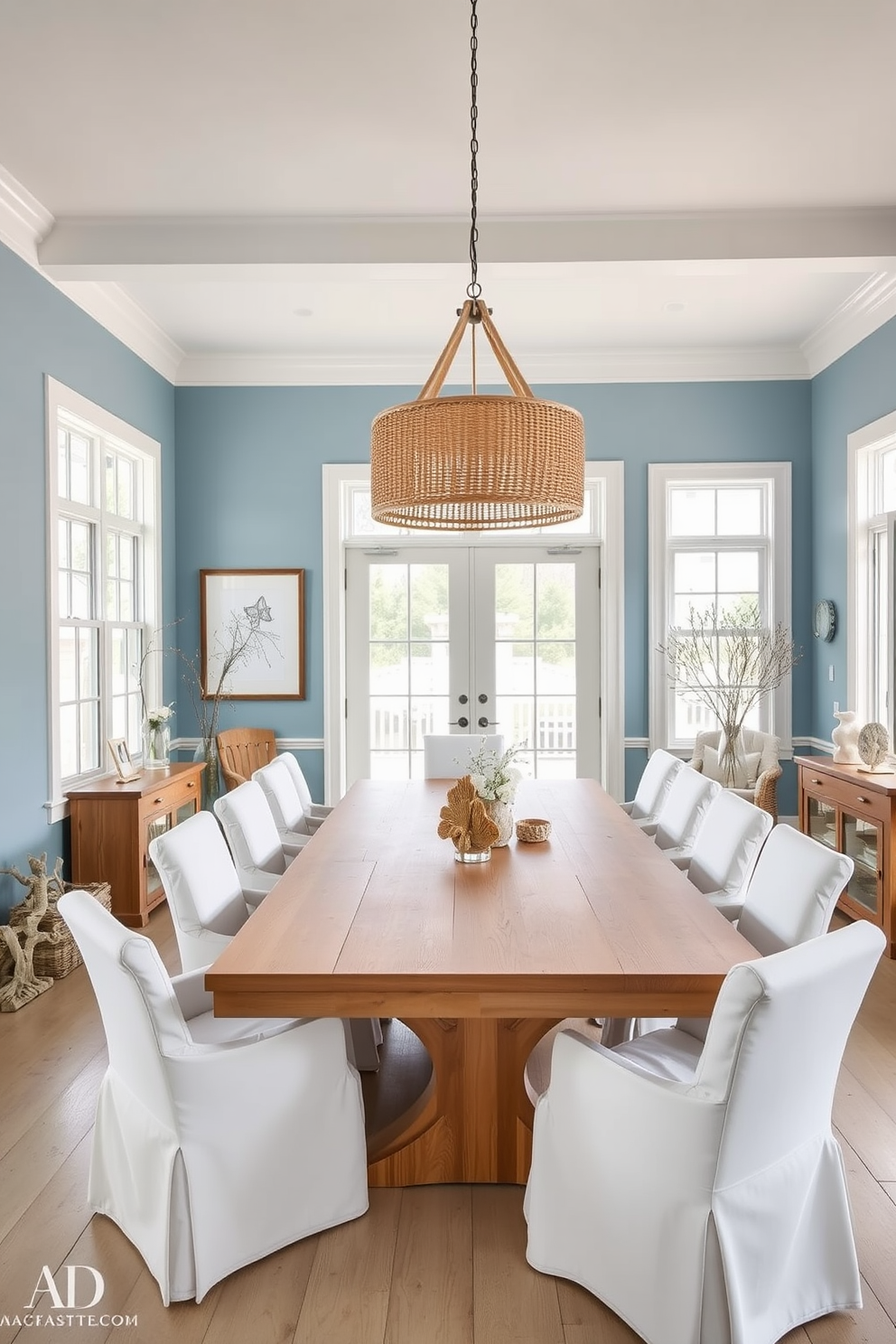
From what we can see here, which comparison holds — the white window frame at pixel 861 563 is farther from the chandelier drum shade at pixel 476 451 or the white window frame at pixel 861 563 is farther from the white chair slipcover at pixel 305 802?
the chandelier drum shade at pixel 476 451

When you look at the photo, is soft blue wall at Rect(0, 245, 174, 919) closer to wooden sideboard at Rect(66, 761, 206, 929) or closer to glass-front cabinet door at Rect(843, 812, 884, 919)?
wooden sideboard at Rect(66, 761, 206, 929)

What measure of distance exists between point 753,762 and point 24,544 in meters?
3.93

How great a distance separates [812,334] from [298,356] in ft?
10.1

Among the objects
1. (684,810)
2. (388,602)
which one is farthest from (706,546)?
(684,810)

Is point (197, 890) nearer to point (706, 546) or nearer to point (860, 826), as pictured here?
point (860, 826)

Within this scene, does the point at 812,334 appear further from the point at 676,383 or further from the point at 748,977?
the point at 748,977

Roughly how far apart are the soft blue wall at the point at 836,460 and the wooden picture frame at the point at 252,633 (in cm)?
320

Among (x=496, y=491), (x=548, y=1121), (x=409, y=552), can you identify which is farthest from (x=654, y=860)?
(x=409, y=552)

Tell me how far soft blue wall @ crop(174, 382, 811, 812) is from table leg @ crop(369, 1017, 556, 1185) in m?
3.67

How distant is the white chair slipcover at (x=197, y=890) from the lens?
95.2 inches

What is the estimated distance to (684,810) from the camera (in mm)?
3385

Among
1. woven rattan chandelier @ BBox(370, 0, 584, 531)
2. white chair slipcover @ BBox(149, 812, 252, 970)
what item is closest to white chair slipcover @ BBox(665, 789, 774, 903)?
woven rattan chandelier @ BBox(370, 0, 584, 531)

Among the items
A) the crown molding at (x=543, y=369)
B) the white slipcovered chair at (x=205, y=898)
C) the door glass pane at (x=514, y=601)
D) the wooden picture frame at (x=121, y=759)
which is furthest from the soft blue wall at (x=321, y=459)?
the white slipcovered chair at (x=205, y=898)

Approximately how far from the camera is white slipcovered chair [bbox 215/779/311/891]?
3012 mm
